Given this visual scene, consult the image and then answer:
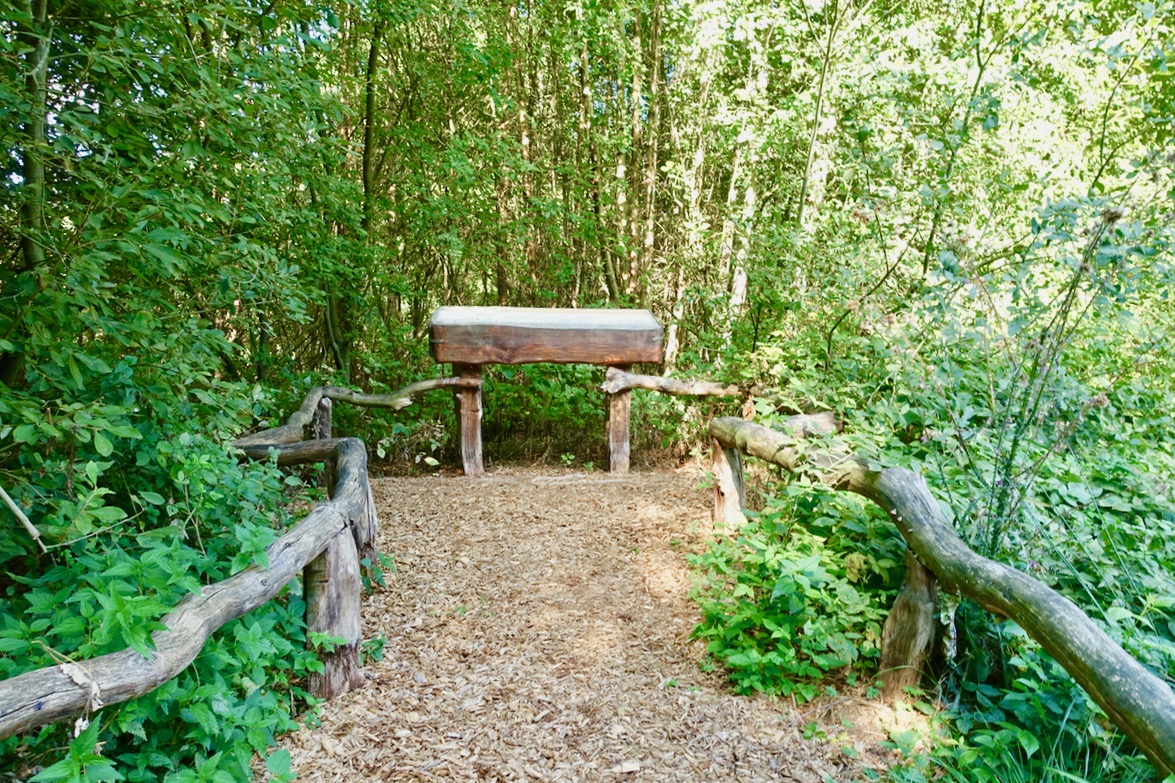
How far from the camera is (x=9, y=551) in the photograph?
7.32 feet

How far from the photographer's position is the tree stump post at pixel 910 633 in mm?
2900

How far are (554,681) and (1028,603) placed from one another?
2082 millimetres

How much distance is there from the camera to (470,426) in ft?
22.5

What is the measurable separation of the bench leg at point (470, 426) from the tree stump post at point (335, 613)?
11.5 ft

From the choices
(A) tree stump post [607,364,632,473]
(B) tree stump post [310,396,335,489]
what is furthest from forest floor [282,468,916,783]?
(A) tree stump post [607,364,632,473]

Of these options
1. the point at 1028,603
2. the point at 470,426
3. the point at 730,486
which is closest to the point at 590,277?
the point at 470,426

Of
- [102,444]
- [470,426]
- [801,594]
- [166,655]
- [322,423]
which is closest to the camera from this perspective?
[166,655]

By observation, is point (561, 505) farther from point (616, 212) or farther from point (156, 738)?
point (616, 212)

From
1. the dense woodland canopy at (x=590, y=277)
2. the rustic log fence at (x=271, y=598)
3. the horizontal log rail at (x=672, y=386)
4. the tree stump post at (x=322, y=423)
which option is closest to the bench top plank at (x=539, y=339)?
the horizontal log rail at (x=672, y=386)

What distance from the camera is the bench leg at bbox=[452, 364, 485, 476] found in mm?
6812

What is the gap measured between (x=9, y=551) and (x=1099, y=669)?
11.3ft

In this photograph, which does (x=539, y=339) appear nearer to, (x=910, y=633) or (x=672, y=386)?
(x=672, y=386)

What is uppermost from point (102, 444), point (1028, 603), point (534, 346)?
point (102, 444)

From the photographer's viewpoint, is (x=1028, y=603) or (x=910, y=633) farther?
(x=910, y=633)
